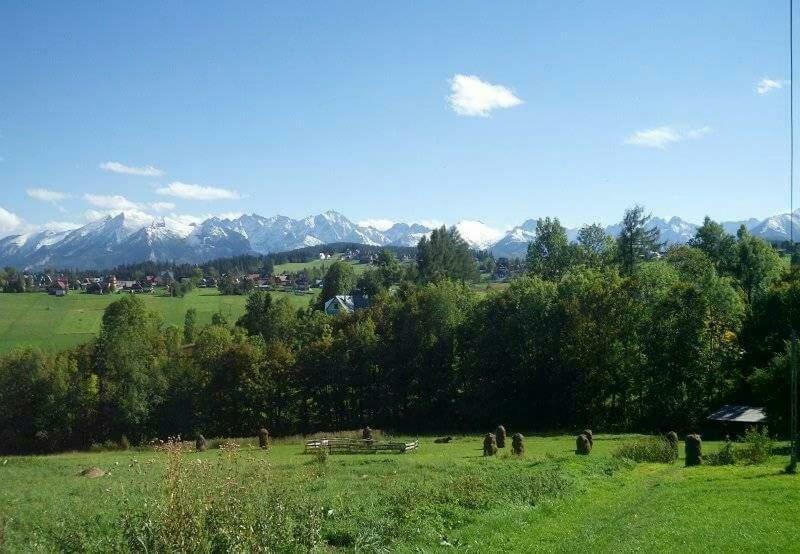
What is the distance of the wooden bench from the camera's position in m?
40.2

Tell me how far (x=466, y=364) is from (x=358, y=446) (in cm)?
2041

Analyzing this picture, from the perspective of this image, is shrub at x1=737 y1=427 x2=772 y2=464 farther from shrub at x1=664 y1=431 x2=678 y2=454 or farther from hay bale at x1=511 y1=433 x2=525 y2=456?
hay bale at x1=511 y1=433 x2=525 y2=456

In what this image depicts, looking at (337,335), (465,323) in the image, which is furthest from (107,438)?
(465,323)

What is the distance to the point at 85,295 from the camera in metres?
153

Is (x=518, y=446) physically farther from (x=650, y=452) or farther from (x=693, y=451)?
(x=693, y=451)

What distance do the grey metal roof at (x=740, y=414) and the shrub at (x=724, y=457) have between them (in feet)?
42.7

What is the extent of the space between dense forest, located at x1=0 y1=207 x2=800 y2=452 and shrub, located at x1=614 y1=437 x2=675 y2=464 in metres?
17.5

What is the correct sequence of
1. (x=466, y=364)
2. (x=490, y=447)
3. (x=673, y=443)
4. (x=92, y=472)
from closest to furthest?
(x=92, y=472) → (x=673, y=443) → (x=490, y=447) → (x=466, y=364)

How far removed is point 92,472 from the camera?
3338 cm

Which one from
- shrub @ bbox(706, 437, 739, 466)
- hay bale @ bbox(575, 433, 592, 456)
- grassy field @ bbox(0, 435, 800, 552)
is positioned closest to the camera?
grassy field @ bbox(0, 435, 800, 552)

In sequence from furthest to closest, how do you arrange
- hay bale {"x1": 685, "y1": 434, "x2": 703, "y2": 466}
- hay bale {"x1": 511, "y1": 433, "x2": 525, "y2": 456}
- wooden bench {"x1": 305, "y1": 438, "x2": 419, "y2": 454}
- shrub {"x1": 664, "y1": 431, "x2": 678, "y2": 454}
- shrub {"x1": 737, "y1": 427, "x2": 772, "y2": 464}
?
wooden bench {"x1": 305, "y1": 438, "x2": 419, "y2": 454}
hay bale {"x1": 511, "y1": 433, "x2": 525, "y2": 456}
shrub {"x1": 664, "y1": 431, "x2": 678, "y2": 454}
hay bale {"x1": 685, "y1": 434, "x2": 703, "y2": 466}
shrub {"x1": 737, "y1": 427, "x2": 772, "y2": 464}

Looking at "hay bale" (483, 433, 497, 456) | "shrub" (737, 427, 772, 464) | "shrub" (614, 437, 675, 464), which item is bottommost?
"hay bale" (483, 433, 497, 456)

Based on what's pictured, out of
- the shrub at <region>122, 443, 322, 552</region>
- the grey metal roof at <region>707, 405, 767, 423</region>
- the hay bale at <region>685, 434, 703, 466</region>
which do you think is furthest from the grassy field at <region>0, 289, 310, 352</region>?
the shrub at <region>122, 443, 322, 552</region>

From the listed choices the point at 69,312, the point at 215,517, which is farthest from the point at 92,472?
the point at 69,312
